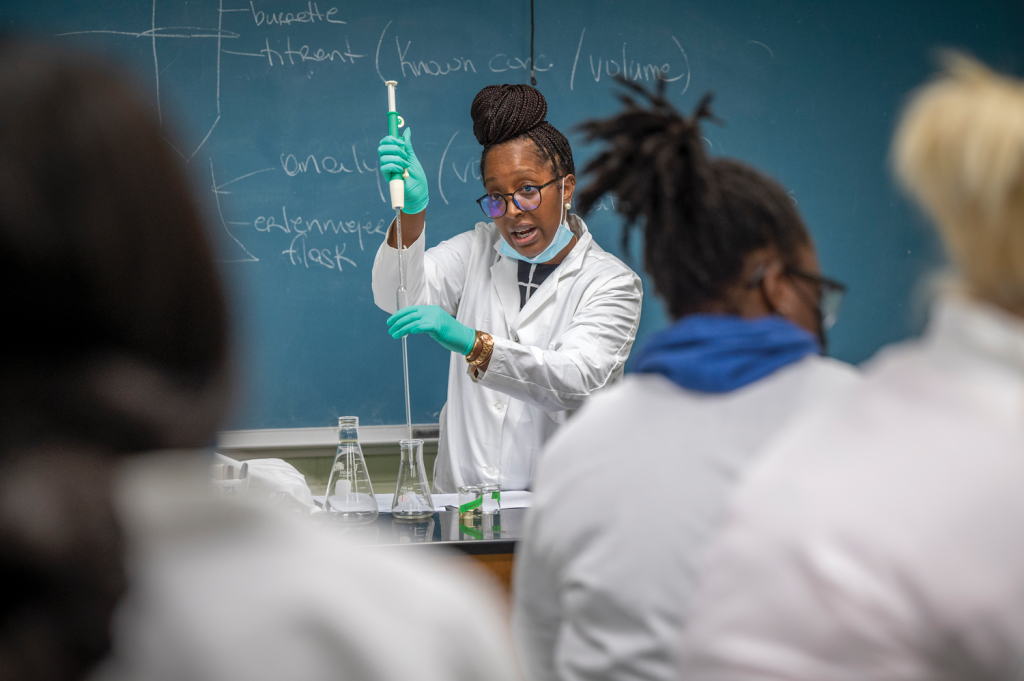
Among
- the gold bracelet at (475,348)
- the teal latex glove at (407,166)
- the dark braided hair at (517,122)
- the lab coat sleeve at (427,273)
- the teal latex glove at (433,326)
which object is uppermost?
the dark braided hair at (517,122)

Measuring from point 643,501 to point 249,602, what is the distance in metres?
0.49

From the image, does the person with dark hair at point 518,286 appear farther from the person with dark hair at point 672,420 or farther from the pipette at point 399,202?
the person with dark hair at point 672,420

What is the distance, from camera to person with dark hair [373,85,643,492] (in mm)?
2277

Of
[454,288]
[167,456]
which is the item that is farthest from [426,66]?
[167,456]

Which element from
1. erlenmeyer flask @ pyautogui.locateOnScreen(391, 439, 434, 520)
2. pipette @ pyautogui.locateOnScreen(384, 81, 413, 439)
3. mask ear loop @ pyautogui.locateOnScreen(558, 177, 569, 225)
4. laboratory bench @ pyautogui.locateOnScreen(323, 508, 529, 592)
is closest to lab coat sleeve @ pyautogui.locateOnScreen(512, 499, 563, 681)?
laboratory bench @ pyautogui.locateOnScreen(323, 508, 529, 592)

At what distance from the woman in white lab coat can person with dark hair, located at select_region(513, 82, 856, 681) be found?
15cm

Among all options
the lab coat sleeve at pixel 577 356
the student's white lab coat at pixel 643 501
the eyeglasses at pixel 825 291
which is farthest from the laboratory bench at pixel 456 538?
the eyeglasses at pixel 825 291

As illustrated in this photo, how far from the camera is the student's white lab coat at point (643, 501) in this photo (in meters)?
0.79

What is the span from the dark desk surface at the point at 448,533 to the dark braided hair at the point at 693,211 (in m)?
0.83

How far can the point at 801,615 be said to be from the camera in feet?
1.95

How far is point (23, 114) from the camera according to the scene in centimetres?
35

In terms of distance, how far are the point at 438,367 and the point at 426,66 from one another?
1024 millimetres

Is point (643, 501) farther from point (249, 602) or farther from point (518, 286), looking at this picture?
point (518, 286)

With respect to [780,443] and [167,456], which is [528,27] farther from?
[167,456]
